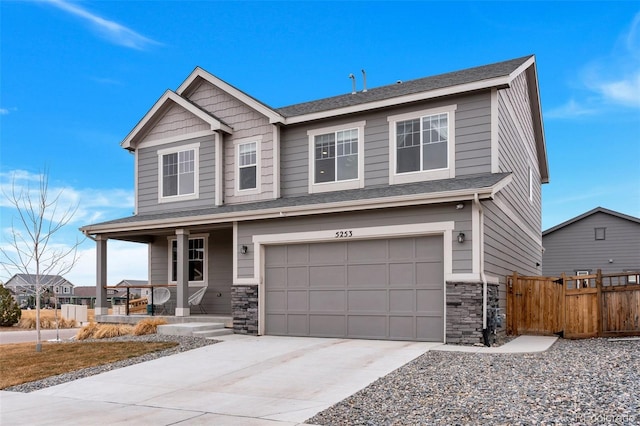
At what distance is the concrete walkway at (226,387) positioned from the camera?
6.81 m

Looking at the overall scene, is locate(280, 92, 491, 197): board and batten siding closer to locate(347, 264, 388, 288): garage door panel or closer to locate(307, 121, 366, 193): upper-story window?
locate(307, 121, 366, 193): upper-story window

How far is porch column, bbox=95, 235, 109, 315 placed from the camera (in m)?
16.8

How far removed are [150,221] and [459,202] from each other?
8.90 meters

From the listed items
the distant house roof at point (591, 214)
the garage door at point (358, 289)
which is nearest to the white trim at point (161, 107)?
the garage door at point (358, 289)

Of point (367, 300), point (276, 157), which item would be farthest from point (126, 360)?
point (276, 157)

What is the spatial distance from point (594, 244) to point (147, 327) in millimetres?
22881

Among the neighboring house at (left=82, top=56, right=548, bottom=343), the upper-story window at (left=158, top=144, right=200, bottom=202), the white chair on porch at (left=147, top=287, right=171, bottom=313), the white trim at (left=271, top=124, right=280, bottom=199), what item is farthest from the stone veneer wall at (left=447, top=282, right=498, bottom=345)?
the white chair on porch at (left=147, top=287, right=171, bottom=313)

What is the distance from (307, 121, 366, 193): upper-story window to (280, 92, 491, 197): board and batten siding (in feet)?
0.48

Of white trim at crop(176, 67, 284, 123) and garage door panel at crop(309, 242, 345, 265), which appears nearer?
garage door panel at crop(309, 242, 345, 265)

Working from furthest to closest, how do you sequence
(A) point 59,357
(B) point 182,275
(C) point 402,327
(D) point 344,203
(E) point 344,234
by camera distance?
(B) point 182,275
(E) point 344,234
(D) point 344,203
(C) point 402,327
(A) point 59,357

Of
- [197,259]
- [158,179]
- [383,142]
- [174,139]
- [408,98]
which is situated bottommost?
[197,259]

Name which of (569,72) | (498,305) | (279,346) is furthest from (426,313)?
(569,72)

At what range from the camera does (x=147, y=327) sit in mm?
14508

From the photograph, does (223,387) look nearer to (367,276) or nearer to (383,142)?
(367,276)
